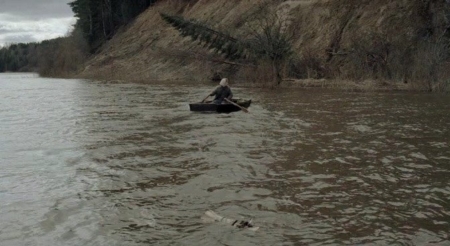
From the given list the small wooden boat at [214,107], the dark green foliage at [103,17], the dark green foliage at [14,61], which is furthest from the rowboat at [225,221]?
the dark green foliage at [14,61]

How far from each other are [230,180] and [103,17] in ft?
218

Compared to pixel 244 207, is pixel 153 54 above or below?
above

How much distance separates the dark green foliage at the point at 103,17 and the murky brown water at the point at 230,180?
56.0 meters

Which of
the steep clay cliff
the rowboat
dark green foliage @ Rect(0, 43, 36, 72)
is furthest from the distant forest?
dark green foliage @ Rect(0, 43, 36, 72)

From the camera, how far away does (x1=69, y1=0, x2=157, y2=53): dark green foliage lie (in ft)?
232

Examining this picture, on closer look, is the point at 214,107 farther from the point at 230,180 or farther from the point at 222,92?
the point at 230,180

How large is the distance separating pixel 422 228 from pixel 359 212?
0.88 m

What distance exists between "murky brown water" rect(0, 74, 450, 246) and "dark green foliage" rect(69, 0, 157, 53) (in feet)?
184

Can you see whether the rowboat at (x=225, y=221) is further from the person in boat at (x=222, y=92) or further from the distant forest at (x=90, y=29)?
the distant forest at (x=90, y=29)

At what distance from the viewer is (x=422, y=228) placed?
20.6ft

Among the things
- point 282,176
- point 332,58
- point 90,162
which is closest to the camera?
point 282,176

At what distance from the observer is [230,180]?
8883 mm

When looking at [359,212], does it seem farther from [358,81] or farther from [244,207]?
[358,81]

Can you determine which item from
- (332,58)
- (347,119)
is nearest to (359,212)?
(347,119)
